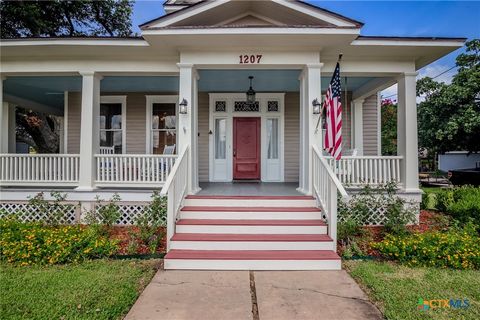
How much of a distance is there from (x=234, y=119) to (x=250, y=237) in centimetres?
479

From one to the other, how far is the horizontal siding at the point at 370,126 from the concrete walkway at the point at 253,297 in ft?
19.1

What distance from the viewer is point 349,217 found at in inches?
210

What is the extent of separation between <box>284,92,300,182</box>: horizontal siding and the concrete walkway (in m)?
4.84

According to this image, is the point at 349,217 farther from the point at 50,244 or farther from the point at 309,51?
the point at 50,244

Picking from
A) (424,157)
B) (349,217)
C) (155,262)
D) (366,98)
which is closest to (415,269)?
(349,217)

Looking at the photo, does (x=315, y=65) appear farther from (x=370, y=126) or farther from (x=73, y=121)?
(x=73, y=121)

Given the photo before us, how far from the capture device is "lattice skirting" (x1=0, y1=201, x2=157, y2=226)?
20.1 ft

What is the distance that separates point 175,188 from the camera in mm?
4844

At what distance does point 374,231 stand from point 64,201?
21.0ft

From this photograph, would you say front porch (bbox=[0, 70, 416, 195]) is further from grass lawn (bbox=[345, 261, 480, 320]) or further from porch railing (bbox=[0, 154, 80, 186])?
grass lawn (bbox=[345, 261, 480, 320])

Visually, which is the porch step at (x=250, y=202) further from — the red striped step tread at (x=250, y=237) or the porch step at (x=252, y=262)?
the porch step at (x=252, y=262)

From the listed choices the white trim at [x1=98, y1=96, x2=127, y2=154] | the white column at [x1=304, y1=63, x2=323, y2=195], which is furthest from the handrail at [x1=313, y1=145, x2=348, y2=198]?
the white trim at [x1=98, y1=96, x2=127, y2=154]

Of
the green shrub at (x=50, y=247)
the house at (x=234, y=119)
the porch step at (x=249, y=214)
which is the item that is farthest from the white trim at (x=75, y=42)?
the green shrub at (x=50, y=247)

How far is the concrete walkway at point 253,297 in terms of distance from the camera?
9.77 feet
